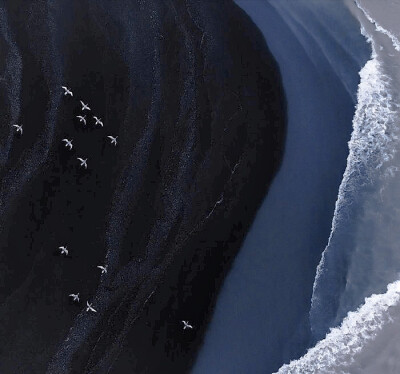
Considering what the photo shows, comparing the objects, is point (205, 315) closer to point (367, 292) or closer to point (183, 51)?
point (367, 292)

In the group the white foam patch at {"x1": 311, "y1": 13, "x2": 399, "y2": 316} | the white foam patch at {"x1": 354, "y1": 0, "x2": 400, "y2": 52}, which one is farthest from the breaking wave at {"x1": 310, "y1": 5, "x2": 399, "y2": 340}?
the white foam patch at {"x1": 354, "y1": 0, "x2": 400, "y2": 52}

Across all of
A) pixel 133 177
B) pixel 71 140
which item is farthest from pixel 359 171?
pixel 71 140

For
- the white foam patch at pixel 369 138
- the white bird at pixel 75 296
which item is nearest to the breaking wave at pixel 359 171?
the white foam patch at pixel 369 138

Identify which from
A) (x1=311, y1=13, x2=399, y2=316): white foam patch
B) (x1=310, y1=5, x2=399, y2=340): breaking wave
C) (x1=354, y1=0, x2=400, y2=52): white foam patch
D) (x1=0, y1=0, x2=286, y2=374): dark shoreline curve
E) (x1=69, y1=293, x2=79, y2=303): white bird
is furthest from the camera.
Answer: (x1=354, y1=0, x2=400, y2=52): white foam patch

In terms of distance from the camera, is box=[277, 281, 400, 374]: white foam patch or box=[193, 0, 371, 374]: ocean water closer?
box=[277, 281, 400, 374]: white foam patch

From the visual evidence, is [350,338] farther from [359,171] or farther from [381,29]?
[381,29]

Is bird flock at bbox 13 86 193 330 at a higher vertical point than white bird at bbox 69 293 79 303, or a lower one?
higher

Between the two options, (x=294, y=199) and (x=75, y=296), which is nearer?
(x=75, y=296)

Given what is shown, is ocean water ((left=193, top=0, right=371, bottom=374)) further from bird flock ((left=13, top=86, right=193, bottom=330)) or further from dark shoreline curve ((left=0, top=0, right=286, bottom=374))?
bird flock ((left=13, top=86, right=193, bottom=330))
